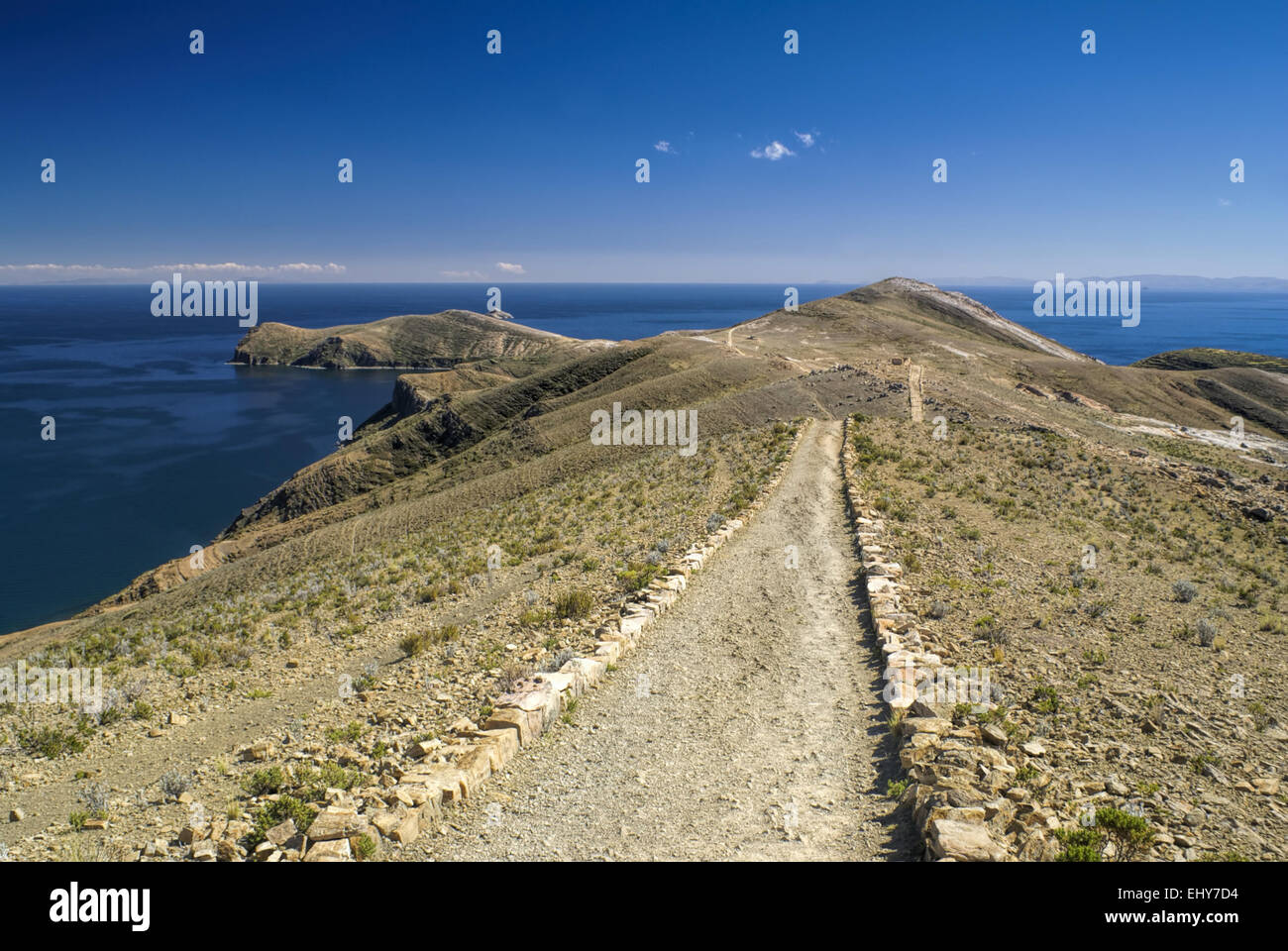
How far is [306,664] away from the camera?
38.5 ft

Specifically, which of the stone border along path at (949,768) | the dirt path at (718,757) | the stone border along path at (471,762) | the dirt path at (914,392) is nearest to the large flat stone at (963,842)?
the stone border along path at (949,768)

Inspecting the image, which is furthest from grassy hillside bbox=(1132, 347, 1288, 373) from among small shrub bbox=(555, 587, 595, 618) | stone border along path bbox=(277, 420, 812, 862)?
stone border along path bbox=(277, 420, 812, 862)

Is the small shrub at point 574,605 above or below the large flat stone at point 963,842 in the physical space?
above

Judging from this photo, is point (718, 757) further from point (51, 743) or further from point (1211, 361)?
point (1211, 361)

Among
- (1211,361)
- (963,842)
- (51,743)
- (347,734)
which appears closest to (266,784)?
(347,734)

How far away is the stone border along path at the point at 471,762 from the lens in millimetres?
6152

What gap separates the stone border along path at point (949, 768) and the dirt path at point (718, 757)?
38 cm

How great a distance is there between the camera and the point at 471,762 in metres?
7.46

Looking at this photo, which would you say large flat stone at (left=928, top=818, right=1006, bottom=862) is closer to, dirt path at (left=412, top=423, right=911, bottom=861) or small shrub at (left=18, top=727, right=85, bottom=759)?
dirt path at (left=412, top=423, right=911, bottom=861)

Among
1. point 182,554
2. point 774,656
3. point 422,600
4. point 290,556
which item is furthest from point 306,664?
point 182,554

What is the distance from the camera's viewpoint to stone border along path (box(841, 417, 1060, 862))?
19.2ft

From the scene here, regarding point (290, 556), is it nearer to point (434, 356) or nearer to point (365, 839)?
point (365, 839)

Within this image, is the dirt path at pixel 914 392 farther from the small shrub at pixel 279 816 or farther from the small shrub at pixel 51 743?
the small shrub at pixel 51 743

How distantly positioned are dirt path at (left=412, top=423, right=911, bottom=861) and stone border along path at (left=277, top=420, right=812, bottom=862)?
0.65 feet
